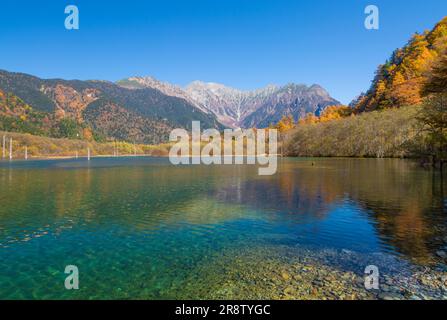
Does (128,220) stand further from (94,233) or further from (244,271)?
(244,271)

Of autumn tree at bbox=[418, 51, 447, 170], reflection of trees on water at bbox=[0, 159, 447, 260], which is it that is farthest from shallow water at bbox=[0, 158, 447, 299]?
autumn tree at bbox=[418, 51, 447, 170]

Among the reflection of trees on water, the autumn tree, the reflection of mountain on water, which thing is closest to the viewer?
the reflection of mountain on water

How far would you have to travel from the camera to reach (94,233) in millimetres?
19719

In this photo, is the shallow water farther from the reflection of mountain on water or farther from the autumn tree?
the autumn tree

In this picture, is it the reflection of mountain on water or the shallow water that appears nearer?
the shallow water

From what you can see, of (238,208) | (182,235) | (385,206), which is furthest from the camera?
(238,208)

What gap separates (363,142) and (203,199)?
122117mm

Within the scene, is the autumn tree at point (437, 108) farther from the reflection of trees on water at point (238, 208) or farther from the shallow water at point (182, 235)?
the shallow water at point (182, 235)

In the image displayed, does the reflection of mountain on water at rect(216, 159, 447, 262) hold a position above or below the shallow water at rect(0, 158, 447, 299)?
above

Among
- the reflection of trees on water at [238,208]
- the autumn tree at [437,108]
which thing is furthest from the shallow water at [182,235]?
the autumn tree at [437,108]

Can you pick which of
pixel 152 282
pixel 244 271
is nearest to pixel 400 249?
pixel 244 271

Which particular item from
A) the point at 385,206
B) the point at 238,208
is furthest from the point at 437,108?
the point at 238,208

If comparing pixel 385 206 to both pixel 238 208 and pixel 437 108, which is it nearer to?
pixel 238 208

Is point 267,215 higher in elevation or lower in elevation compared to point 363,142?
lower
